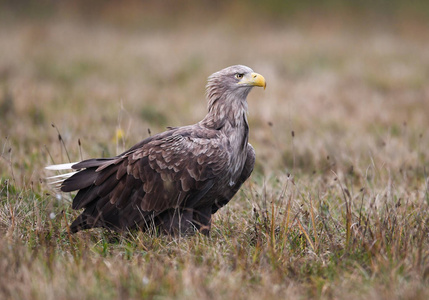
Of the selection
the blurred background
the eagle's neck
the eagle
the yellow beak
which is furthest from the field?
the yellow beak

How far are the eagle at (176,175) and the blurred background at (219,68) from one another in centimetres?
57

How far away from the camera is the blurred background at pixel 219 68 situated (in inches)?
273

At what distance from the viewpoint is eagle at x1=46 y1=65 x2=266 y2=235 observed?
13.9 feet

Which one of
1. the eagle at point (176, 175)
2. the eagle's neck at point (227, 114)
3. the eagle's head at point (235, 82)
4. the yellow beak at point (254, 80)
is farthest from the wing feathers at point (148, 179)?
the yellow beak at point (254, 80)

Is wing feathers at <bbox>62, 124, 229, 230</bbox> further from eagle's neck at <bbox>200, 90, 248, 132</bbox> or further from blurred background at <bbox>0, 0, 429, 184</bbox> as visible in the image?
blurred background at <bbox>0, 0, 429, 184</bbox>

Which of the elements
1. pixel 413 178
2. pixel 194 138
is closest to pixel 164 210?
pixel 194 138

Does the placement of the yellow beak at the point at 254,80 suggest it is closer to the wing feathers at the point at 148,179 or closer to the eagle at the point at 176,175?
the eagle at the point at 176,175

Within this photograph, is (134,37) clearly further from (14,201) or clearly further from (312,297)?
(312,297)

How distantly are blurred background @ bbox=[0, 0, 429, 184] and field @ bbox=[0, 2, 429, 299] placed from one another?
0.17 feet

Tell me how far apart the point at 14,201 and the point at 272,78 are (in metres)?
7.23

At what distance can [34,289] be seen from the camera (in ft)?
10.0

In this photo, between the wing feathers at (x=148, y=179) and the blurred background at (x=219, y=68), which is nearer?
the wing feathers at (x=148, y=179)

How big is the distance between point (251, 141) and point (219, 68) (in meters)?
4.96

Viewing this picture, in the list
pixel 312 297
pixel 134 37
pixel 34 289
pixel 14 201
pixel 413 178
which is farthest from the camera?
pixel 134 37
